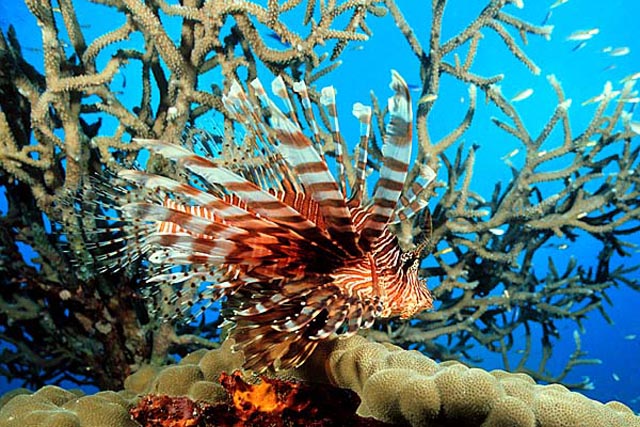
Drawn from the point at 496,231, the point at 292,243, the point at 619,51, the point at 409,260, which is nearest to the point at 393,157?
the point at 292,243

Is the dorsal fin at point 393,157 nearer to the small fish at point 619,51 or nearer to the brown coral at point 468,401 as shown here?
the brown coral at point 468,401

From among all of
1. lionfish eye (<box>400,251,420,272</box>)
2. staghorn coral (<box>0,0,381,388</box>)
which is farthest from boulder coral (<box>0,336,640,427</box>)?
staghorn coral (<box>0,0,381,388</box>)

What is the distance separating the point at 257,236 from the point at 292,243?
5.9 inches

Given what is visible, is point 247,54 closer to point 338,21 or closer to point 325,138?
point 325,138

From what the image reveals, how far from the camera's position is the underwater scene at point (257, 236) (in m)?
1.76

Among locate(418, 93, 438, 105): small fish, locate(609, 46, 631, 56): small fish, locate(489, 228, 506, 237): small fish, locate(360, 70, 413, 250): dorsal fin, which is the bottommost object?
locate(489, 228, 506, 237): small fish

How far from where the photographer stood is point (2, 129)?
345cm

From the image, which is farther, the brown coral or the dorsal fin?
the brown coral

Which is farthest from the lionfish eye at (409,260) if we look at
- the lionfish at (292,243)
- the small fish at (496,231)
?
the small fish at (496,231)

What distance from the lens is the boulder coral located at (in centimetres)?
175

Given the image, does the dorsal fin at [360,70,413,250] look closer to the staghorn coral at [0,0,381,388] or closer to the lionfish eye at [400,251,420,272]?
the lionfish eye at [400,251,420,272]

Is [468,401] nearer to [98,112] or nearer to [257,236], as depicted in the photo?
[257,236]

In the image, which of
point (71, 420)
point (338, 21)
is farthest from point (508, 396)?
point (338, 21)

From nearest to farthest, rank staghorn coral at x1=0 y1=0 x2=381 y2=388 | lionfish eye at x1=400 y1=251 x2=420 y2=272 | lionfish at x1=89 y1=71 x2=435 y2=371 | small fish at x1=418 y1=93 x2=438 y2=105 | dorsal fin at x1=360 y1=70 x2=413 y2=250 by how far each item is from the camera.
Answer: dorsal fin at x1=360 y1=70 x2=413 y2=250
lionfish at x1=89 y1=71 x2=435 y2=371
lionfish eye at x1=400 y1=251 x2=420 y2=272
staghorn coral at x1=0 y1=0 x2=381 y2=388
small fish at x1=418 y1=93 x2=438 y2=105
